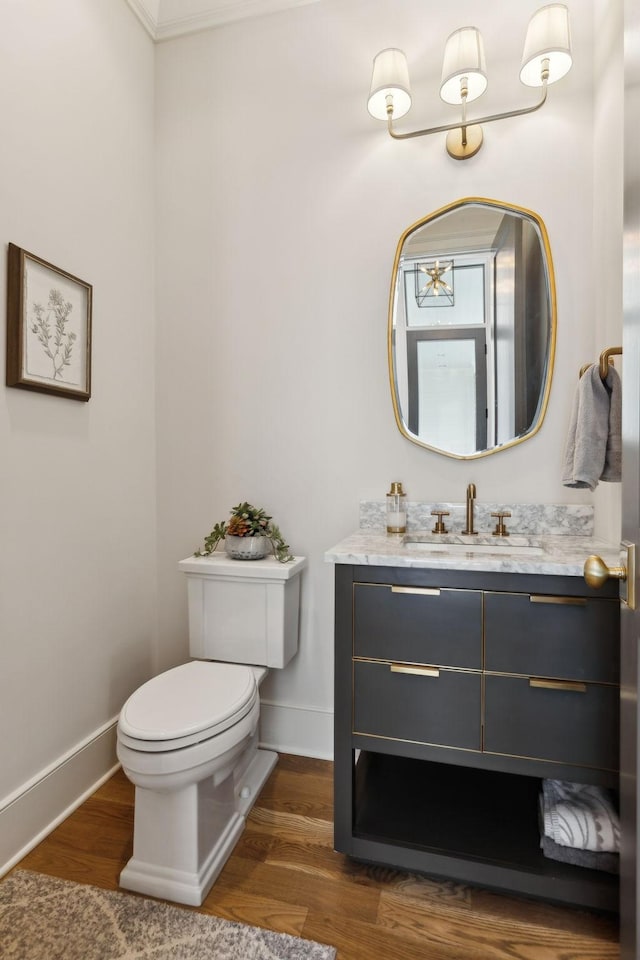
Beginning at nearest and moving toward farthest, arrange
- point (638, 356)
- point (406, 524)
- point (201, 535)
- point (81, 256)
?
point (638, 356) → point (81, 256) → point (406, 524) → point (201, 535)

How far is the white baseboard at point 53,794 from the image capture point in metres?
1.44

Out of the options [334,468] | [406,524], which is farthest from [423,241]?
[406,524]

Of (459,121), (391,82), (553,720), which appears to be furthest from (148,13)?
(553,720)

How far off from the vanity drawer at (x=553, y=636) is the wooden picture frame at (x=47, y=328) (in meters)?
1.43

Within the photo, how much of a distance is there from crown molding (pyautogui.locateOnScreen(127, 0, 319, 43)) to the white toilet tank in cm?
214

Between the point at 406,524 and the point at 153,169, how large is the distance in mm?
1800

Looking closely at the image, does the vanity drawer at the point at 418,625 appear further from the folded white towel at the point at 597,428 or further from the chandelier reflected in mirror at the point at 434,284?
the chandelier reflected in mirror at the point at 434,284

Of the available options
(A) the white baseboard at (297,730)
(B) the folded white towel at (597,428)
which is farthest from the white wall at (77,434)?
(B) the folded white towel at (597,428)

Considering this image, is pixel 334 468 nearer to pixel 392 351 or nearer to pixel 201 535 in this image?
pixel 392 351

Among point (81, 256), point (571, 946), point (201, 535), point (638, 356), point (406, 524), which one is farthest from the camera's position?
point (201, 535)

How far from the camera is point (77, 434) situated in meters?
1.75

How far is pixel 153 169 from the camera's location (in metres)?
2.17

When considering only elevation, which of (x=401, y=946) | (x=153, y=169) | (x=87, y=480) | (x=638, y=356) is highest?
(x=153, y=169)

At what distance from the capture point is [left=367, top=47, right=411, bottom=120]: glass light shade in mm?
1738
